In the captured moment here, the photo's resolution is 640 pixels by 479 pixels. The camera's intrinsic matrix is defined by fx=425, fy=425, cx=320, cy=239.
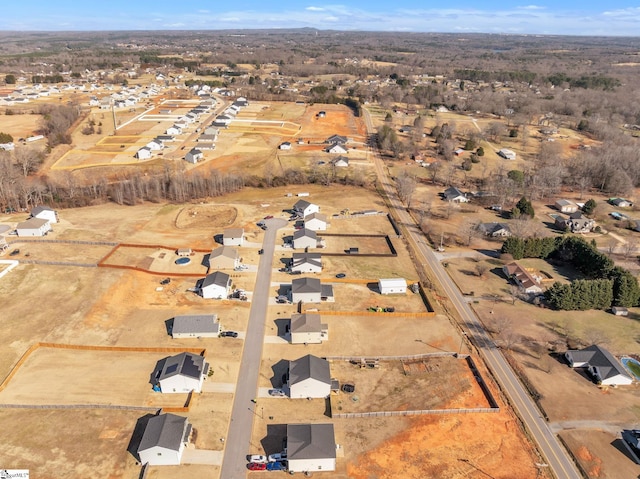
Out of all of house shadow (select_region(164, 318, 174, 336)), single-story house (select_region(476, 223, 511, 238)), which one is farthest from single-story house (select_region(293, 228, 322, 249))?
single-story house (select_region(476, 223, 511, 238))

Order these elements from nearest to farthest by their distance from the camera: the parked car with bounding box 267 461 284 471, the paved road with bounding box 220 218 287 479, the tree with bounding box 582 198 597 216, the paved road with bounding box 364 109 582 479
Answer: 1. the parked car with bounding box 267 461 284 471
2. the paved road with bounding box 220 218 287 479
3. the paved road with bounding box 364 109 582 479
4. the tree with bounding box 582 198 597 216

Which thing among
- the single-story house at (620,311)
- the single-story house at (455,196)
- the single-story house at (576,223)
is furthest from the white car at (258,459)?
the single-story house at (576,223)

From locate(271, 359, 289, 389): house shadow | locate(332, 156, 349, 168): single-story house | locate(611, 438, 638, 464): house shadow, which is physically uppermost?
locate(332, 156, 349, 168): single-story house

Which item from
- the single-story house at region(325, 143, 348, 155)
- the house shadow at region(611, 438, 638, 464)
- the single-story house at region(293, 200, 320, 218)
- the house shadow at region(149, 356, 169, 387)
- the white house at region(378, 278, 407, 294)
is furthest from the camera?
the single-story house at region(325, 143, 348, 155)

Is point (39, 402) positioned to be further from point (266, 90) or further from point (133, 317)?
point (266, 90)

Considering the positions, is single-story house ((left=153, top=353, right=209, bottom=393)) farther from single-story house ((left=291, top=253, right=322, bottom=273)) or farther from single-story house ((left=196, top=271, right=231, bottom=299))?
single-story house ((left=291, top=253, right=322, bottom=273))

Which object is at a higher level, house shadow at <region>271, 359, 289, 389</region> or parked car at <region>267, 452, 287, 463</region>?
house shadow at <region>271, 359, 289, 389</region>

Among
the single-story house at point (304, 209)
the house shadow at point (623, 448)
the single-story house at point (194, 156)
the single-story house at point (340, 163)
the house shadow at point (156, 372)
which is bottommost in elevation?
the house shadow at point (623, 448)

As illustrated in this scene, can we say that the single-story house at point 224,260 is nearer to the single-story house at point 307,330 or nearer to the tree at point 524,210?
the single-story house at point 307,330
